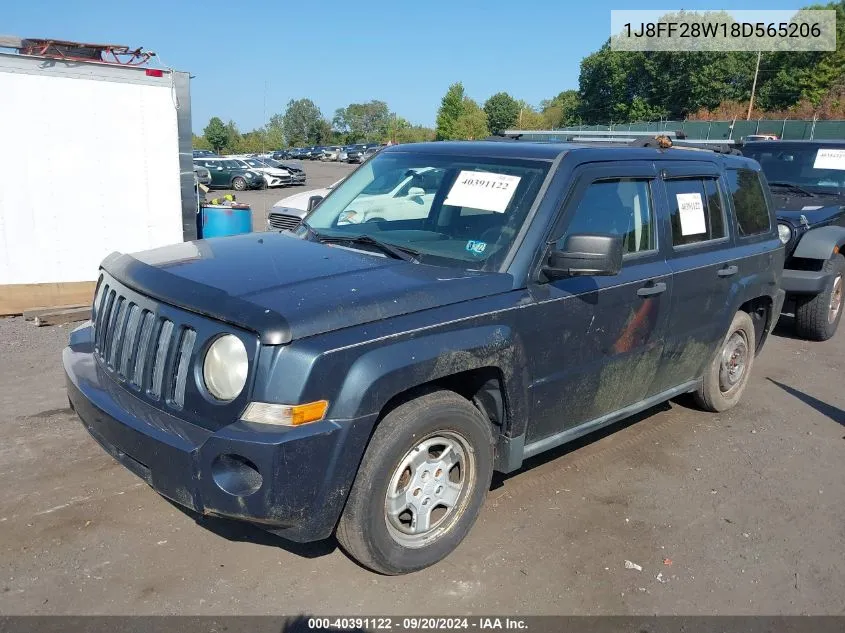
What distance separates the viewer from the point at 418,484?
320cm

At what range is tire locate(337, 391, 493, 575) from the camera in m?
2.94

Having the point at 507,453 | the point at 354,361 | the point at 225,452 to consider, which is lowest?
the point at 507,453

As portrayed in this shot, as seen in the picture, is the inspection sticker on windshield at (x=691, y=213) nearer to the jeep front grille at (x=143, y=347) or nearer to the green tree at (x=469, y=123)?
the jeep front grille at (x=143, y=347)

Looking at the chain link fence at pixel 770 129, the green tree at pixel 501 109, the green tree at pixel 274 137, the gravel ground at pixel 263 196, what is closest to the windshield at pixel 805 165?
the gravel ground at pixel 263 196

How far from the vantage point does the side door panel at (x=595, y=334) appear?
352 centimetres

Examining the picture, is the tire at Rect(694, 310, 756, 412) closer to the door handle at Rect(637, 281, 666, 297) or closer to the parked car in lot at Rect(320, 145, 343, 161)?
the door handle at Rect(637, 281, 666, 297)

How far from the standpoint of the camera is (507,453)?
3.51 metres

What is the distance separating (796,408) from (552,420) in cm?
303

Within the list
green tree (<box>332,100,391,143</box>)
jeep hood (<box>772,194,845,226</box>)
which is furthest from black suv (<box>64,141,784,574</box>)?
green tree (<box>332,100,391,143</box>)

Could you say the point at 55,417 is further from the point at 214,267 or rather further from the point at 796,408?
the point at 796,408

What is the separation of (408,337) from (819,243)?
19.5ft

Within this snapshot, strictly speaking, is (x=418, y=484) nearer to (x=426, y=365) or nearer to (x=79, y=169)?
(x=426, y=365)

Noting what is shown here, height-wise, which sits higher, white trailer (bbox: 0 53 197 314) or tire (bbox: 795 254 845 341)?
white trailer (bbox: 0 53 197 314)

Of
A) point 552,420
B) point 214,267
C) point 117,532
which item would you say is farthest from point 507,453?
point 117,532
